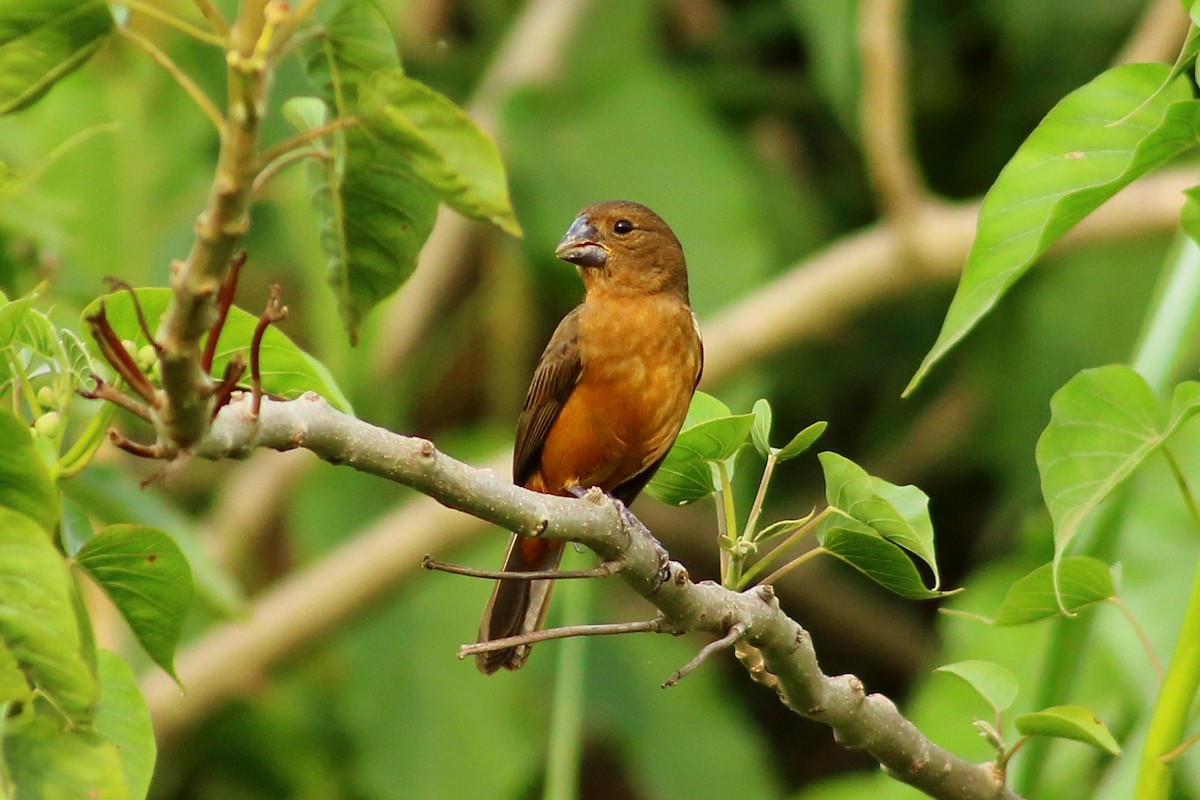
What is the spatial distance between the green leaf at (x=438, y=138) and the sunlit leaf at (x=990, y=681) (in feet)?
2.46

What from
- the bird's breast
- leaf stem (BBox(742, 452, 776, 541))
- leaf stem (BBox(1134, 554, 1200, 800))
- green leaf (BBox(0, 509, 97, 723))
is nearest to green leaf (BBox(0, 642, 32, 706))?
green leaf (BBox(0, 509, 97, 723))

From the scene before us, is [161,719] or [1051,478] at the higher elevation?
[1051,478]

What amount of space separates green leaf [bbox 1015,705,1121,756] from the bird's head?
1.70 m

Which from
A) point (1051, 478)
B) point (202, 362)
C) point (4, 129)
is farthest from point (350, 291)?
point (4, 129)

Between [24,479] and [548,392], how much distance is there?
1675 mm

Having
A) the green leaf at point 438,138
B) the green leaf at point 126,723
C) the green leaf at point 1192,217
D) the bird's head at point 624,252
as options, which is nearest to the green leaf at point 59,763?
the green leaf at point 126,723

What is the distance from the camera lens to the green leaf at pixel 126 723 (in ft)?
4.84

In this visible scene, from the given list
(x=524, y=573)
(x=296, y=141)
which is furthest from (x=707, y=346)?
(x=296, y=141)

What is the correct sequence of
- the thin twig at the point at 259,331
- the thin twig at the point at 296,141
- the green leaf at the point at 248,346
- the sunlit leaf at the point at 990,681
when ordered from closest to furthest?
the thin twig at the point at 296,141, the thin twig at the point at 259,331, the green leaf at the point at 248,346, the sunlit leaf at the point at 990,681

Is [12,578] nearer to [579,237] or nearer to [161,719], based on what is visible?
[579,237]

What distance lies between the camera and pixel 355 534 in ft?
16.2

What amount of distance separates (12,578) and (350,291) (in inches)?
16.7

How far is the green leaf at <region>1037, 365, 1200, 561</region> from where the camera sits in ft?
4.78

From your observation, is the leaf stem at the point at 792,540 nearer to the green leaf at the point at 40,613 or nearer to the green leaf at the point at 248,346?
the green leaf at the point at 248,346
